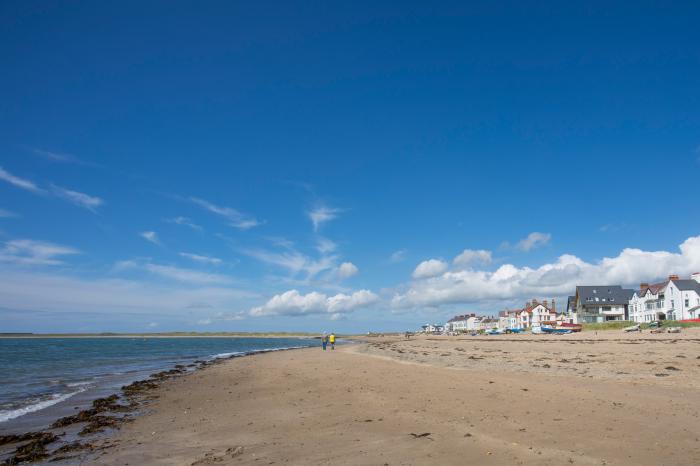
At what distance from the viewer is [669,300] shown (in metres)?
85.6

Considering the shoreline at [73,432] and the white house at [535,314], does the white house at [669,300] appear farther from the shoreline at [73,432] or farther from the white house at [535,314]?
the shoreline at [73,432]

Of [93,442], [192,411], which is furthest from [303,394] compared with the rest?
[93,442]

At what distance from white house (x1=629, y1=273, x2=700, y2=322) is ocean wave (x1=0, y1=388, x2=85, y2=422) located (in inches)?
3708

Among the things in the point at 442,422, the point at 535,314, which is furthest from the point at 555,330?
the point at 442,422

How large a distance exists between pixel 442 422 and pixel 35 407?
665 inches

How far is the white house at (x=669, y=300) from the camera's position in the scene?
81.9 meters

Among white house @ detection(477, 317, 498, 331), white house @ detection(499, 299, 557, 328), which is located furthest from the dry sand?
white house @ detection(477, 317, 498, 331)

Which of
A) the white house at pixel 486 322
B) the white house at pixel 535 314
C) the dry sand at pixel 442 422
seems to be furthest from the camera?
the white house at pixel 486 322

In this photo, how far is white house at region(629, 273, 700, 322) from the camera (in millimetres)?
81938

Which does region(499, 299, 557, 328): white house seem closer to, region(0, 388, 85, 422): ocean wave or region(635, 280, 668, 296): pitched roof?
region(635, 280, 668, 296): pitched roof

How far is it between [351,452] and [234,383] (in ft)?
54.7

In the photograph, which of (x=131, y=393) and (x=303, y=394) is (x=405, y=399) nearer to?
(x=303, y=394)

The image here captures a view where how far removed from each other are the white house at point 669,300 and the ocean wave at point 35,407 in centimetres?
9418

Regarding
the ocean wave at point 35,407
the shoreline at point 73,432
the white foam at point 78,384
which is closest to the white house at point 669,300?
the white foam at point 78,384
